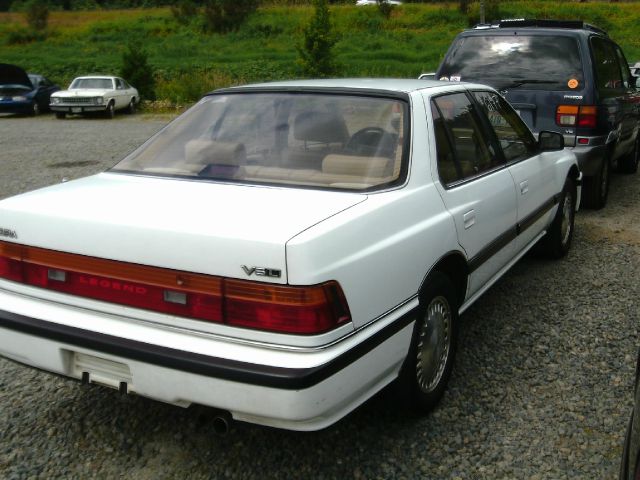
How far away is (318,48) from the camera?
26.0 metres

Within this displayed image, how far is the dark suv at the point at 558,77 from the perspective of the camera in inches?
261

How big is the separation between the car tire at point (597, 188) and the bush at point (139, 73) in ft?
72.0

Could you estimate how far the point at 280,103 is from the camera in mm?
3414

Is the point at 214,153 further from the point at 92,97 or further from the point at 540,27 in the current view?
the point at 92,97

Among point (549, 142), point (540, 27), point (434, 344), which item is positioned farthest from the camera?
point (540, 27)

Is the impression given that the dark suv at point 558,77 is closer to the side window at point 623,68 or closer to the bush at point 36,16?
the side window at point 623,68

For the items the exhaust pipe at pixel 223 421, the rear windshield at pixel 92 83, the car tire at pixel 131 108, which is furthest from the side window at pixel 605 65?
the car tire at pixel 131 108

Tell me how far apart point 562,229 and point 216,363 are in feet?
12.9

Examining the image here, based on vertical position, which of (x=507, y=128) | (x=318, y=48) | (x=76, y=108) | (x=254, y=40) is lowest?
(x=76, y=108)

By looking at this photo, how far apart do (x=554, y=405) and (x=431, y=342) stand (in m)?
0.72

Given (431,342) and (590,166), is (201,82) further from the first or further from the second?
(431,342)

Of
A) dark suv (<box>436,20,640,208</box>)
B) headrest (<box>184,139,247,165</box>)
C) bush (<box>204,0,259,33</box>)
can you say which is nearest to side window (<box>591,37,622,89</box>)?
dark suv (<box>436,20,640,208</box>)

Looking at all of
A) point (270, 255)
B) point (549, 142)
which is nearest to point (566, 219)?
point (549, 142)

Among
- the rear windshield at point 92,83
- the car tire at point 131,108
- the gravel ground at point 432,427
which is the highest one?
the rear windshield at point 92,83
